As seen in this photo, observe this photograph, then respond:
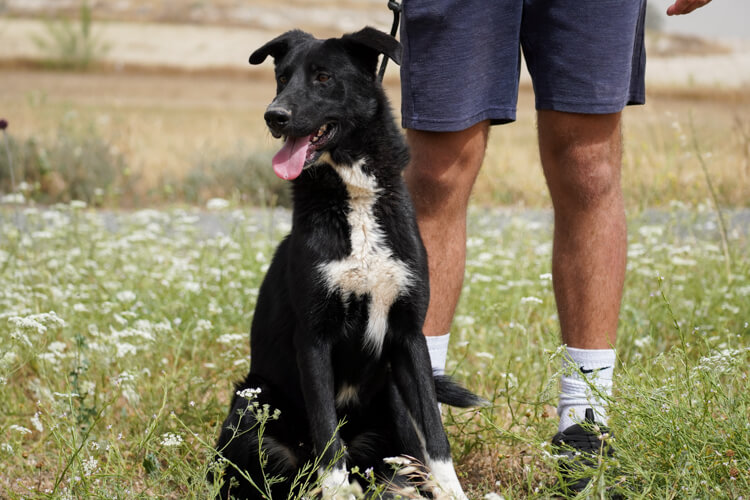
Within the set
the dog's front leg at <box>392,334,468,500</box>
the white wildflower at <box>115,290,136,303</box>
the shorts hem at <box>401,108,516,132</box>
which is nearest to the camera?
the dog's front leg at <box>392,334,468,500</box>

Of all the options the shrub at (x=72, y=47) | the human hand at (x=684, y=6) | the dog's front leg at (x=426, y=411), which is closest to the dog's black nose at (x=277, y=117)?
the dog's front leg at (x=426, y=411)

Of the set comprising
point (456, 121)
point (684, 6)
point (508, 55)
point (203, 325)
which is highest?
point (684, 6)

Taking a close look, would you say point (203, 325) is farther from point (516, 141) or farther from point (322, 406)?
point (516, 141)

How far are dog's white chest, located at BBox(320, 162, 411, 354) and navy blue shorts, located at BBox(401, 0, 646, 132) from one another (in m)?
0.53

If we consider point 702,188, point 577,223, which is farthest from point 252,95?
point 577,223

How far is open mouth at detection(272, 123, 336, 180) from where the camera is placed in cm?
212

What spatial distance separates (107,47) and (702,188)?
26944 millimetres

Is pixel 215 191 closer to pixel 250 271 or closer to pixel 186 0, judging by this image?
pixel 250 271

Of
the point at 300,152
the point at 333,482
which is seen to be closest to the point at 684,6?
the point at 300,152

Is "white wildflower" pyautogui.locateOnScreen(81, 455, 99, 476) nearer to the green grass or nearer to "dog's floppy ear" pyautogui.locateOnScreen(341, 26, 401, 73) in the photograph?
the green grass

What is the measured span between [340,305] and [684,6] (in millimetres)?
1555

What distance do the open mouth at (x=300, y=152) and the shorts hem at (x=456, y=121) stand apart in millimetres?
370

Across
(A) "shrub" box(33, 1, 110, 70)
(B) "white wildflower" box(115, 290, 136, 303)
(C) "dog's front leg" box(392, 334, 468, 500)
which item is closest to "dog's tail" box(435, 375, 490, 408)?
(C) "dog's front leg" box(392, 334, 468, 500)

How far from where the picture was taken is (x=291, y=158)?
216 centimetres
